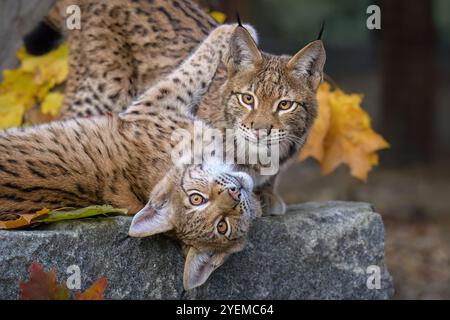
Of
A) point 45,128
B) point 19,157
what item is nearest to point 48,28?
point 45,128

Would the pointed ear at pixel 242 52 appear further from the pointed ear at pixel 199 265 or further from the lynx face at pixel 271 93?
the pointed ear at pixel 199 265

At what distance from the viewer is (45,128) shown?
5.26 m

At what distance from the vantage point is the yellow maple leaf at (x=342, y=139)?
596 cm

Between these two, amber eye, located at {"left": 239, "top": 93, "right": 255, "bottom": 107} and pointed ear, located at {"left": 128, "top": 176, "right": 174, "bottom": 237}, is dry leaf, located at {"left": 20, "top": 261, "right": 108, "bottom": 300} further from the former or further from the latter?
amber eye, located at {"left": 239, "top": 93, "right": 255, "bottom": 107}

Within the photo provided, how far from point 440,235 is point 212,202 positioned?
5.43 metres

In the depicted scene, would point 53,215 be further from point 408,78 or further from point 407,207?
point 408,78

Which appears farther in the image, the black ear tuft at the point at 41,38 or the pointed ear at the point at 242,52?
the black ear tuft at the point at 41,38

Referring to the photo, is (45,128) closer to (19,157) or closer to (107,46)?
(19,157)

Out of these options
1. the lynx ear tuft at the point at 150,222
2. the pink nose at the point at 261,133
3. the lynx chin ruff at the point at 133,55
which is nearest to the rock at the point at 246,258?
the lynx ear tuft at the point at 150,222

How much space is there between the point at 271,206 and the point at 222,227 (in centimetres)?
78

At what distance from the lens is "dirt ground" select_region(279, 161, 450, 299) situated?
8.27 m

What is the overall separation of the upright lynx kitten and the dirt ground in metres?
3.50

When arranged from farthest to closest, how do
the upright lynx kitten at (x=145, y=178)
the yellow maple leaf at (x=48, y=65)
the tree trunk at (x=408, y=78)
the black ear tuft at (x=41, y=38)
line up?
the tree trunk at (x=408, y=78) < the yellow maple leaf at (x=48, y=65) < the black ear tuft at (x=41, y=38) < the upright lynx kitten at (x=145, y=178)

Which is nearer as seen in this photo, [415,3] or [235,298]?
[235,298]
